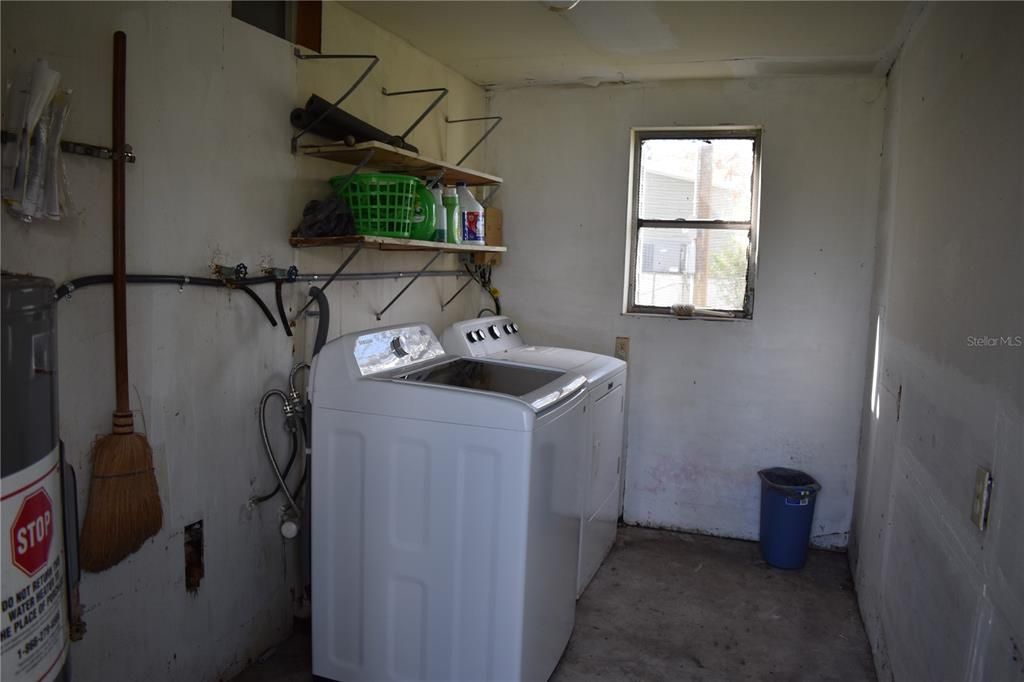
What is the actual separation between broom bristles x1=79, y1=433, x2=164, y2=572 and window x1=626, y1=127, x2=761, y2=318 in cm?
245

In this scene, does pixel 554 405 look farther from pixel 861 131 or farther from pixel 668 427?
pixel 861 131

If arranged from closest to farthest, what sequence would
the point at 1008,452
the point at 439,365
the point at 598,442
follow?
the point at 1008,452 → the point at 439,365 → the point at 598,442

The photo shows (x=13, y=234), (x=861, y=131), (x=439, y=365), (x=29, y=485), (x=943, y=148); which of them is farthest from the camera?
(x=861, y=131)

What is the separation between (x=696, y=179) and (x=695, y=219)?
0.65 ft

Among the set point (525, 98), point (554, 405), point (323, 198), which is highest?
point (525, 98)

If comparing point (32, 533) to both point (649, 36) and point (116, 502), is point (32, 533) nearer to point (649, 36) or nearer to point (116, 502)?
point (116, 502)

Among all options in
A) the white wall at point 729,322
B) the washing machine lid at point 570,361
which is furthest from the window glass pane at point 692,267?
the washing machine lid at point 570,361

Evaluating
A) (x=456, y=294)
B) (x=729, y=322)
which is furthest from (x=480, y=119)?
(x=729, y=322)

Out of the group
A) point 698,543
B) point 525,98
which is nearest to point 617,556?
point 698,543

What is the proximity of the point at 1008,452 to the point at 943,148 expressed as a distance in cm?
105

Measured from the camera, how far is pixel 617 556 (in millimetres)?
3350

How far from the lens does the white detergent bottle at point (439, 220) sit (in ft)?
9.11

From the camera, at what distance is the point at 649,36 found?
2773mm

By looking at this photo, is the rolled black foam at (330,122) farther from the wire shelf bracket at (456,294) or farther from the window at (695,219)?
the window at (695,219)
